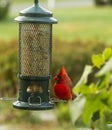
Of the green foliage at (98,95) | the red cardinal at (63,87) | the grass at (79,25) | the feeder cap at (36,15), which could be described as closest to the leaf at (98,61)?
the green foliage at (98,95)

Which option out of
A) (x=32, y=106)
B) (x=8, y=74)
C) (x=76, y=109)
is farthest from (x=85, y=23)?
(x=76, y=109)

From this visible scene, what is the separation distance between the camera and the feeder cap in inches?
126

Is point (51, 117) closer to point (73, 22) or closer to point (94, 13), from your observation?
point (73, 22)

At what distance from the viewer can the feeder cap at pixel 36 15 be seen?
3.19 metres

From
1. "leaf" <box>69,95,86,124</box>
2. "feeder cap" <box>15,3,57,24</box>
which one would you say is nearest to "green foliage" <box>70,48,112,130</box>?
"leaf" <box>69,95,86,124</box>

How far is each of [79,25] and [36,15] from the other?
21.0 m

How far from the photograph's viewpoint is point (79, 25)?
24109mm

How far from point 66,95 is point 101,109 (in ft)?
9.76

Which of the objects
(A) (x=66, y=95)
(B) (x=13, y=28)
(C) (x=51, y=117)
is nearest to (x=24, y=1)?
(B) (x=13, y=28)

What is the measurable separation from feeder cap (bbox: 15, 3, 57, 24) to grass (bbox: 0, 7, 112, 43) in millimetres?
14637

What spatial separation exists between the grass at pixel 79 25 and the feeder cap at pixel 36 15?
14637 millimetres

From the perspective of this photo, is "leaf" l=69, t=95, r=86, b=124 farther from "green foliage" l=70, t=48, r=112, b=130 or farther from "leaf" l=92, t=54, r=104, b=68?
"leaf" l=92, t=54, r=104, b=68

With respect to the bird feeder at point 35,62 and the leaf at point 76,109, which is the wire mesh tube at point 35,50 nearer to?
the bird feeder at point 35,62

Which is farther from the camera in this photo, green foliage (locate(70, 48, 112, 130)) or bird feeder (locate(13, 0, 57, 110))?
bird feeder (locate(13, 0, 57, 110))
